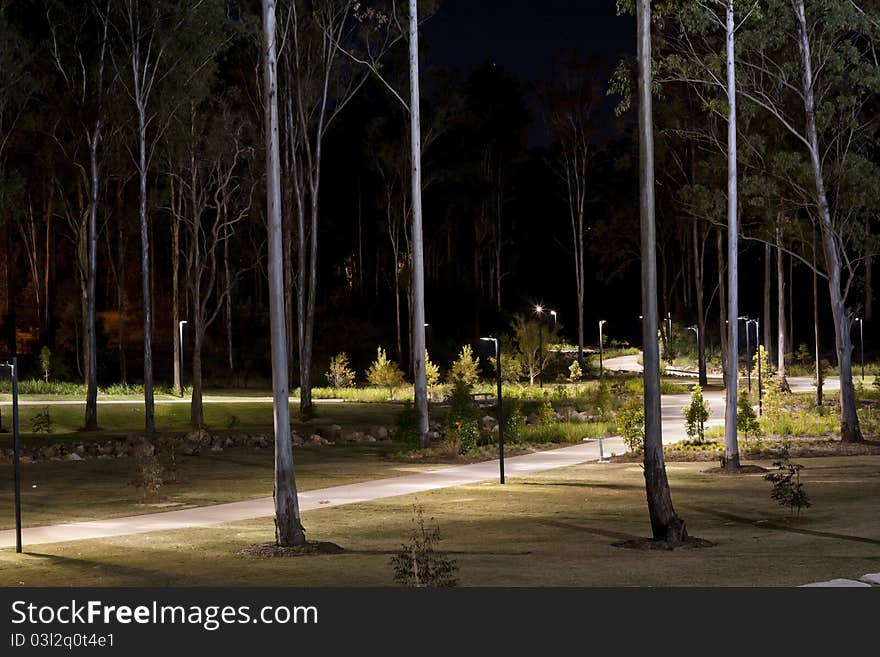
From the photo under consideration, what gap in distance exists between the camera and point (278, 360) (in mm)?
16156

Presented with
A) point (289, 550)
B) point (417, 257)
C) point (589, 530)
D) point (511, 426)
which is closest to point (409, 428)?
point (511, 426)

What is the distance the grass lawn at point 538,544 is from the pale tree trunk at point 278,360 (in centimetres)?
75

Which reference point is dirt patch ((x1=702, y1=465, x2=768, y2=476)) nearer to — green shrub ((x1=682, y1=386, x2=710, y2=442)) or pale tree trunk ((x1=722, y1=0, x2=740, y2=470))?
pale tree trunk ((x1=722, y1=0, x2=740, y2=470))

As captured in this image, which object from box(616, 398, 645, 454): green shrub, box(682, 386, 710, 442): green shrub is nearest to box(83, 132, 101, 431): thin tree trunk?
box(616, 398, 645, 454): green shrub

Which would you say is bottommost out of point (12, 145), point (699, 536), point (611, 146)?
point (699, 536)

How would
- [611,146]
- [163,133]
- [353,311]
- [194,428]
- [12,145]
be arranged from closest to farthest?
[194,428], [163,133], [12,145], [353,311], [611,146]

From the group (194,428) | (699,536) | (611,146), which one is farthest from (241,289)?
(699,536)

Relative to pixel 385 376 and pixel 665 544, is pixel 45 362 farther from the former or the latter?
pixel 665 544

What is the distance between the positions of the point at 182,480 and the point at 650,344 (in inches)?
518

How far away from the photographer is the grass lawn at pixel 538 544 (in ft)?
43.9

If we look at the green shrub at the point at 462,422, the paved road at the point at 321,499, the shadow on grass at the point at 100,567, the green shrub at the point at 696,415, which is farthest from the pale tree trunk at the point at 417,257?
the shadow on grass at the point at 100,567

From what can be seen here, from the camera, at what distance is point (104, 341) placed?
7112 centimetres
